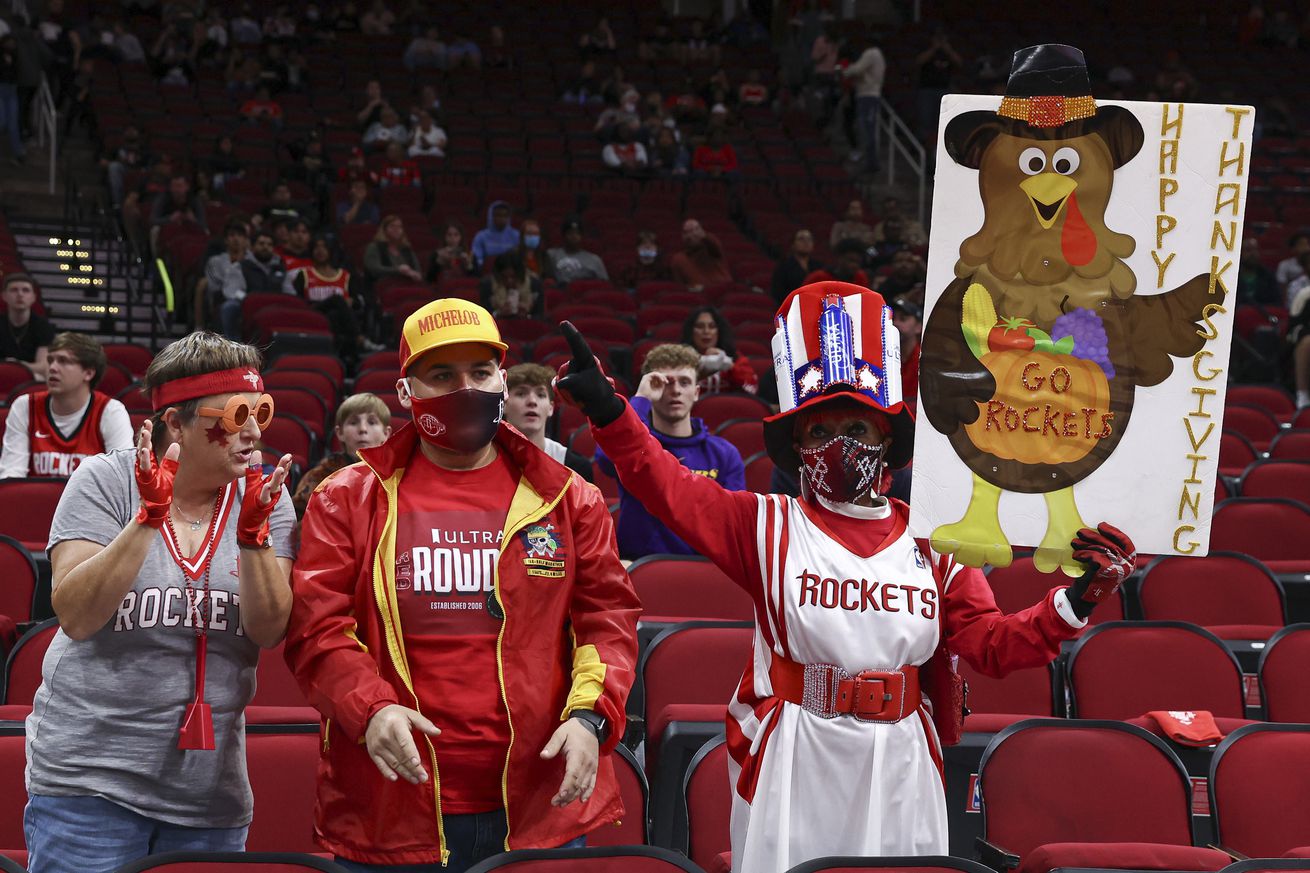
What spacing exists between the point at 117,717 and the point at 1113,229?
195 centimetres

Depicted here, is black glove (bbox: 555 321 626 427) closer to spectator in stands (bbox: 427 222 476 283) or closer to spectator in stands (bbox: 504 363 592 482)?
spectator in stands (bbox: 504 363 592 482)

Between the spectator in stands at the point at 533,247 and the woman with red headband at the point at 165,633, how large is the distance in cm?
798

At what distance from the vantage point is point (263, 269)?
944cm

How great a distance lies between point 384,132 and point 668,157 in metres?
2.68

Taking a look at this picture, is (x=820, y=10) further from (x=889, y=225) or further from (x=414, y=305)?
(x=414, y=305)

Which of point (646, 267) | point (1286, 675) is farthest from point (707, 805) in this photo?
point (646, 267)

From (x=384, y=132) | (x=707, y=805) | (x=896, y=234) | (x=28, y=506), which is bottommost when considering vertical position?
(x=707, y=805)

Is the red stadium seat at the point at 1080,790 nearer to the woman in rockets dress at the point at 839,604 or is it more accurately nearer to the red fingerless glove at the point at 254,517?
the woman in rockets dress at the point at 839,604

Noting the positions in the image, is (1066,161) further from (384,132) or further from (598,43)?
(598,43)

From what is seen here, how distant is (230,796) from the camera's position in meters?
2.56

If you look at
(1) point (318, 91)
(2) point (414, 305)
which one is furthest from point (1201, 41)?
(2) point (414, 305)

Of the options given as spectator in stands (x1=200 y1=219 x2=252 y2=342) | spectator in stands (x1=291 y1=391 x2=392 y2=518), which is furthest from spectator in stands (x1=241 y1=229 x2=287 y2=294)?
spectator in stands (x1=291 y1=391 x2=392 y2=518)

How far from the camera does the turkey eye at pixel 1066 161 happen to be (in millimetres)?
2592

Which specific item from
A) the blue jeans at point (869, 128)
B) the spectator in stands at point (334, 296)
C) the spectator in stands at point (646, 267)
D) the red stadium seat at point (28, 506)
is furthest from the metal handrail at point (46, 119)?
the red stadium seat at point (28, 506)
